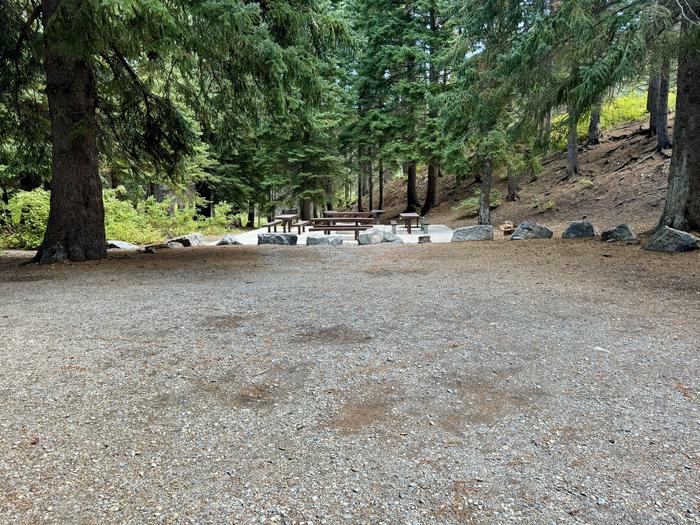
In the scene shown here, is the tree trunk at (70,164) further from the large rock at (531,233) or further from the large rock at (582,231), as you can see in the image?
the large rock at (582,231)

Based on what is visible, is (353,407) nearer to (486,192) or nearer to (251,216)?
(486,192)

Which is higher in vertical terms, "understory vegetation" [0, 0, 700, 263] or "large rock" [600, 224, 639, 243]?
"understory vegetation" [0, 0, 700, 263]

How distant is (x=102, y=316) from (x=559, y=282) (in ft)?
15.8

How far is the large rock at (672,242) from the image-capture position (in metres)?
6.16

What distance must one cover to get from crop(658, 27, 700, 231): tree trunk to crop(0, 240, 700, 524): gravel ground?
3.24 m

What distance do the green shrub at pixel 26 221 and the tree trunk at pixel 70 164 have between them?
13.5 ft

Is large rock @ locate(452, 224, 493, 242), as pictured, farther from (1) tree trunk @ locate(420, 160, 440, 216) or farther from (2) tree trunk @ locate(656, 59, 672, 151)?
(1) tree trunk @ locate(420, 160, 440, 216)

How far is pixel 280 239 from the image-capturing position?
10.7m

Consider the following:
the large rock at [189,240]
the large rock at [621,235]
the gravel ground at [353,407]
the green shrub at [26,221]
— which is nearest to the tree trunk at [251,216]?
the large rock at [189,240]

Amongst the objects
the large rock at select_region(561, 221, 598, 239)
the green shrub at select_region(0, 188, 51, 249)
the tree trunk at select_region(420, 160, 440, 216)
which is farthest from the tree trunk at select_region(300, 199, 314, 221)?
the large rock at select_region(561, 221, 598, 239)

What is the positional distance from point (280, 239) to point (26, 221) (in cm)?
590

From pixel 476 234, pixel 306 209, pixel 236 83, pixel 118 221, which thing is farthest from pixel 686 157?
pixel 306 209

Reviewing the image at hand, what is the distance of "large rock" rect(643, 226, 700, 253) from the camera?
6.16 metres

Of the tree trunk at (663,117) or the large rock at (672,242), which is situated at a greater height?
the tree trunk at (663,117)
